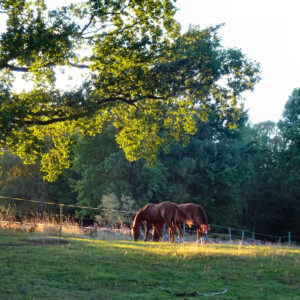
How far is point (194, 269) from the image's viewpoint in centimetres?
1206

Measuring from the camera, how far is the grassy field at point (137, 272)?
9.28 metres

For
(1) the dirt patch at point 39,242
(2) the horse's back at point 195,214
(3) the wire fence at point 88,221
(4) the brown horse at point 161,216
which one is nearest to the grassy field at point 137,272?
(1) the dirt patch at point 39,242

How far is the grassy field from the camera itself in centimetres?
928

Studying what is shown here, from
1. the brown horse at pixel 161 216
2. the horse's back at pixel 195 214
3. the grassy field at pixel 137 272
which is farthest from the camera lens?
the horse's back at pixel 195 214

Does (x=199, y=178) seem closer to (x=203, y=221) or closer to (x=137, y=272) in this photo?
(x=203, y=221)

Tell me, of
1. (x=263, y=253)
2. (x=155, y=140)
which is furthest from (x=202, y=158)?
(x=263, y=253)

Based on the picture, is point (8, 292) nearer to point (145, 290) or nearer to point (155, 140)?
point (145, 290)

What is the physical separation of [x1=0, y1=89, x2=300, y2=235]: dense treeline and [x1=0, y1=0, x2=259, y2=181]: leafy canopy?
2214 cm

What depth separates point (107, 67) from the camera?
15039 millimetres

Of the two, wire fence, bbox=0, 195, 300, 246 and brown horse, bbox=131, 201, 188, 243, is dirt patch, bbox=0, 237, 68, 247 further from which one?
brown horse, bbox=131, 201, 188, 243

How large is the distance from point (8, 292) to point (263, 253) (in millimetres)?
9220

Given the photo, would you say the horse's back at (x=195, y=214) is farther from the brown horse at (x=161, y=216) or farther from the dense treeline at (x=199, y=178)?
the dense treeline at (x=199, y=178)

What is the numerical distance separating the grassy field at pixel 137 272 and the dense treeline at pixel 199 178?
23.7 m

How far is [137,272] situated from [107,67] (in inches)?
282
